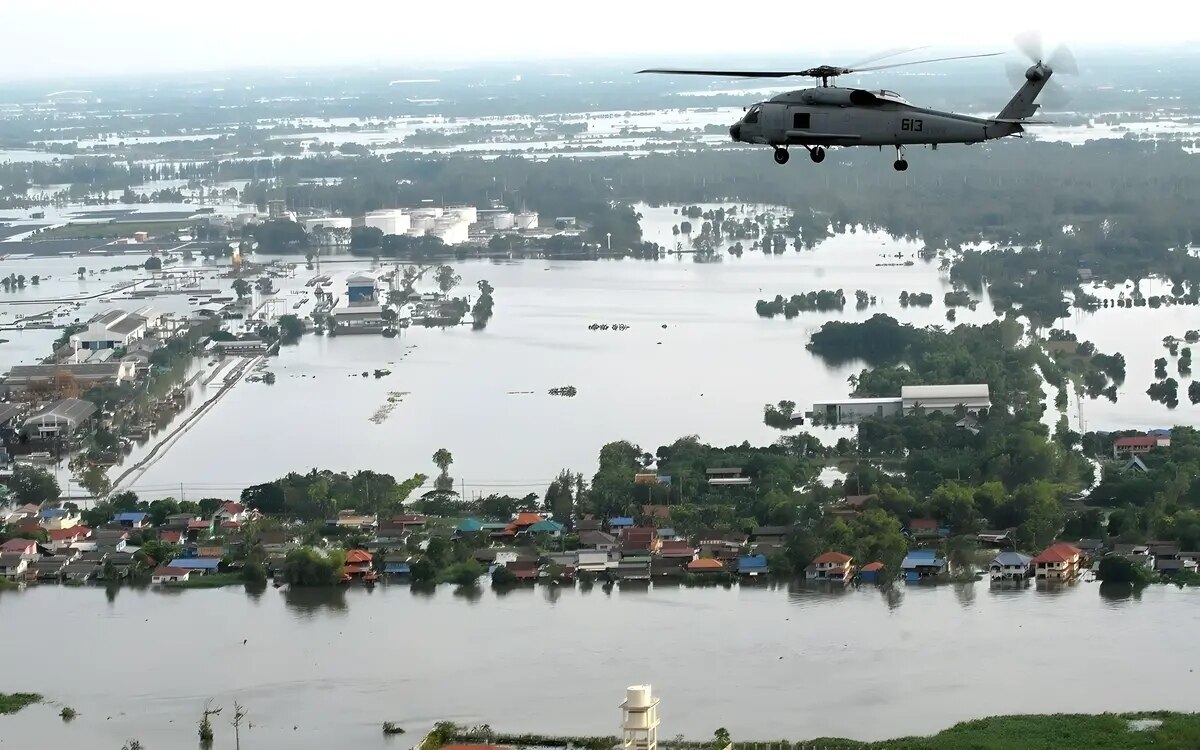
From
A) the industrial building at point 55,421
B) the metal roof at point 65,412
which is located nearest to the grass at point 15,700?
the industrial building at point 55,421

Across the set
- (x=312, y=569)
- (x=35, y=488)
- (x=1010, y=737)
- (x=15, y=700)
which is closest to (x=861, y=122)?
→ (x=1010, y=737)

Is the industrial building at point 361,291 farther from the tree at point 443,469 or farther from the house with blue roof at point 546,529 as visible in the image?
the house with blue roof at point 546,529

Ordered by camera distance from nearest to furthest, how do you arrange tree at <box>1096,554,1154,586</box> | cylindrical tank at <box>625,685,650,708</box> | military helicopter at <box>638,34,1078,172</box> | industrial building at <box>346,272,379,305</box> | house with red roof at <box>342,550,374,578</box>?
military helicopter at <box>638,34,1078,172</box>, cylindrical tank at <box>625,685,650,708</box>, tree at <box>1096,554,1154,586</box>, house with red roof at <box>342,550,374,578</box>, industrial building at <box>346,272,379,305</box>

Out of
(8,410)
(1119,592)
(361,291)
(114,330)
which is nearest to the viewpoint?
(1119,592)

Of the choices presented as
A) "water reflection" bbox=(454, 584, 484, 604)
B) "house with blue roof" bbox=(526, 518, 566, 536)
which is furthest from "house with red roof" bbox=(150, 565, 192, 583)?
"house with blue roof" bbox=(526, 518, 566, 536)

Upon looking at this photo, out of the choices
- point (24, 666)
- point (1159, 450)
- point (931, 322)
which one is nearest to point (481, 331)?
point (931, 322)

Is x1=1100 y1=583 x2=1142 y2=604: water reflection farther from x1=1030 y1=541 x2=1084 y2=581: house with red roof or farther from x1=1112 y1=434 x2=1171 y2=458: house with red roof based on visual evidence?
x1=1112 y1=434 x2=1171 y2=458: house with red roof

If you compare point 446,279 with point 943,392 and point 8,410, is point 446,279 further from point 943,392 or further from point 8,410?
point 943,392
